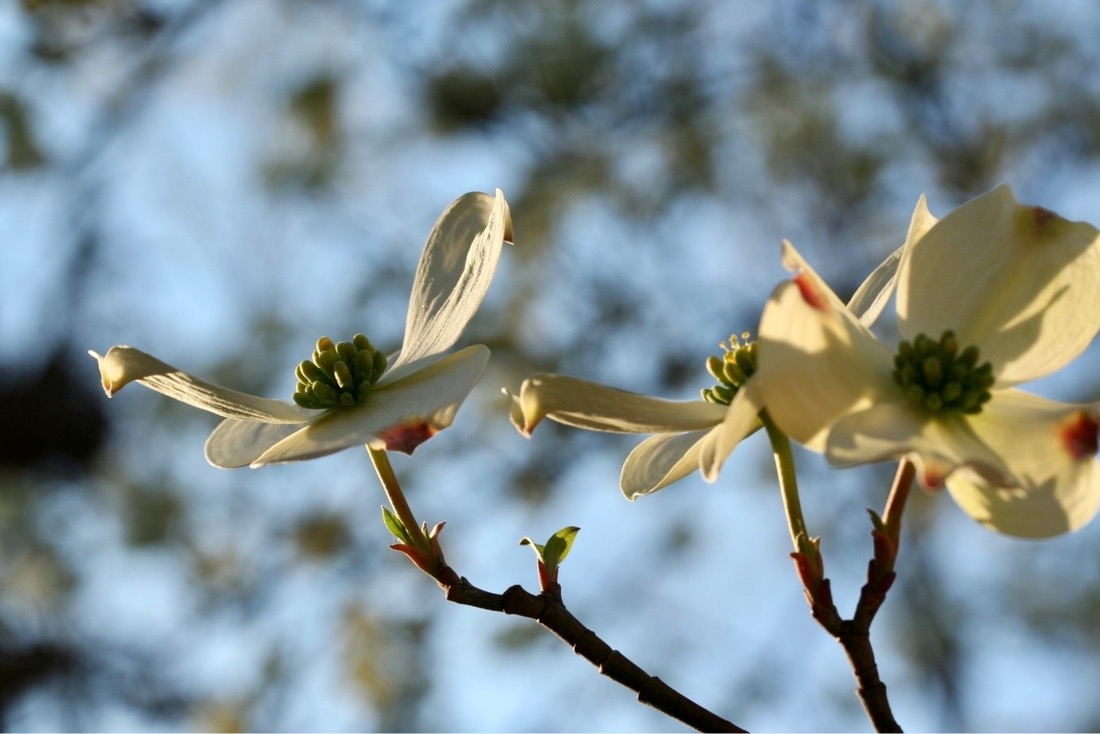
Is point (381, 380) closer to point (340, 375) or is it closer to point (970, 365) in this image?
point (340, 375)

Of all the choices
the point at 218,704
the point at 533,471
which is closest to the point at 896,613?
the point at 533,471

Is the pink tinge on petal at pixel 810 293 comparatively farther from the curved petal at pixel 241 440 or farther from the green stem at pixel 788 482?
the curved petal at pixel 241 440

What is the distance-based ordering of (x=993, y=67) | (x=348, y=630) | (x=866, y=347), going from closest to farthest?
(x=866, y=347) < (x=348, y=630) < (x=993, y=67)

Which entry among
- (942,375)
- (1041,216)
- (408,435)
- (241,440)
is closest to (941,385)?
(942,375)

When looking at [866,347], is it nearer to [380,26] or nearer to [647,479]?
[647,479]

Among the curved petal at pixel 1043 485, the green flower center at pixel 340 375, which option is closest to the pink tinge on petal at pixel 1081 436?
the curved petal at pixel 1043 485

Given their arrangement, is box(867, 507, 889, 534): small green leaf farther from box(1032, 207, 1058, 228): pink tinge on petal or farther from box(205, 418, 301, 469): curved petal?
box(205, 418, 301, 469): curved petal
